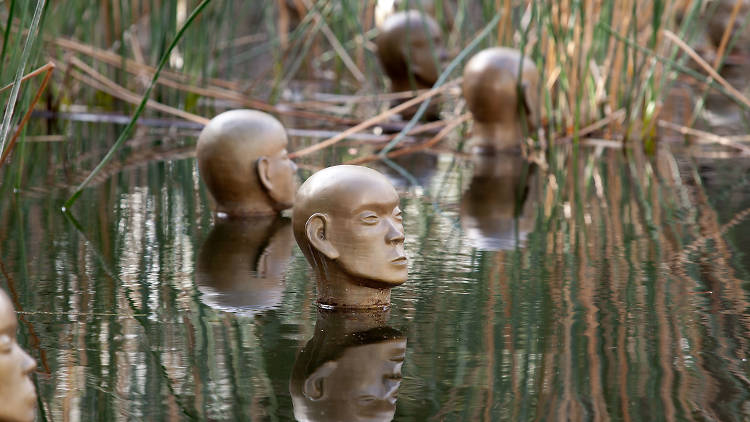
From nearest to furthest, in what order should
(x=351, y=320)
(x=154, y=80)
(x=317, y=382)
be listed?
(x=317, y=382), (x=351, y=320), (x=154, y=80)

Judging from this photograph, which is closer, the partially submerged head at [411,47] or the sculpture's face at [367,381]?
the sculpture's face at [367,381]

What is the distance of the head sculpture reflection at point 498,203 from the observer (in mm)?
3141

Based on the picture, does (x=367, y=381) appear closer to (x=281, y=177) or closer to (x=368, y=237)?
(x=368, y=237)

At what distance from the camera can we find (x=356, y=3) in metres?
5.98

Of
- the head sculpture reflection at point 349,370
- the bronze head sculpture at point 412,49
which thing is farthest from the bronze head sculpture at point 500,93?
the head sculpture reflection at point 349,370

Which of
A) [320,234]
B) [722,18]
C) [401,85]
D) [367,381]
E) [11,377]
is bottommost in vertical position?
[367,381]

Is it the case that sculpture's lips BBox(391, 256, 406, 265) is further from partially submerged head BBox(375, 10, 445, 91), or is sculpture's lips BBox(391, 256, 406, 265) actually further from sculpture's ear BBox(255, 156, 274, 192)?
partially submerged head BBox(375, 10, 445, 91)

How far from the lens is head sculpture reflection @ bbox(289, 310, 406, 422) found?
176cm

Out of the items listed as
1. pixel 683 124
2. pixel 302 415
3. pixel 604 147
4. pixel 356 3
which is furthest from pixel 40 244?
pixel 683 124

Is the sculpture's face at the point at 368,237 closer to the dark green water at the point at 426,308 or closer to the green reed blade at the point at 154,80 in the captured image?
the dark green water at the point at 426,308

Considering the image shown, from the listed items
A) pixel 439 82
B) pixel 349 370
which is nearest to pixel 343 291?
pixel 349 370

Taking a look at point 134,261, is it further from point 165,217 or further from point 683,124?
point 683,124

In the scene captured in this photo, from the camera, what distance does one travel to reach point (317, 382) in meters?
1.89

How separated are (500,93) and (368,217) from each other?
247 centimetres
